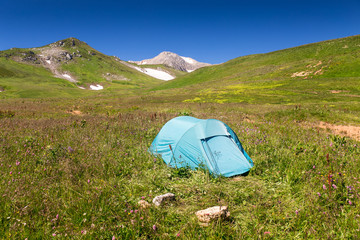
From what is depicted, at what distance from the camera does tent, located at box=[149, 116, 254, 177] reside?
Answer: 587cm

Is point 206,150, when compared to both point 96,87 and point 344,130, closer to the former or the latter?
point 344,130

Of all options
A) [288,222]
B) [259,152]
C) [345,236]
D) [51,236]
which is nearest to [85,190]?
[51,236]

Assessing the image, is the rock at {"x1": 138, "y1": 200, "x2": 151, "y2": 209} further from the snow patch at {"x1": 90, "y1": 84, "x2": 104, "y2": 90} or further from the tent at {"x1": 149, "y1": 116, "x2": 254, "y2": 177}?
the snow patch at {"x1": 90, "y1": 84, "x2": 104, "y2": 90}

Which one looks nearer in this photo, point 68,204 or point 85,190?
point 68,204

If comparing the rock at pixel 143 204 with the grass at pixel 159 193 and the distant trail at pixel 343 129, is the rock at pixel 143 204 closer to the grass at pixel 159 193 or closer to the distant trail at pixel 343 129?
the grass at pixel 159 193

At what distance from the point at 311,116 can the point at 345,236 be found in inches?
696

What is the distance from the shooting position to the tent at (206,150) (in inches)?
231

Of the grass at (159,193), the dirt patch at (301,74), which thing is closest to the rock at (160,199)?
the grass at (159,193)

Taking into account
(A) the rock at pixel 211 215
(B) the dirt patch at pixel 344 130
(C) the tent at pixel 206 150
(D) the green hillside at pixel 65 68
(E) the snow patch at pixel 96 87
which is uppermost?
(D) the green hillside at pixel 65 68

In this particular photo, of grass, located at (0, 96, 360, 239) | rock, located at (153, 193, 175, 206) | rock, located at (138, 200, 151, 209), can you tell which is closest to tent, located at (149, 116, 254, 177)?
grass, located at (0, 96, 360, 239)

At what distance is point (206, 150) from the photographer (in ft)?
20.0

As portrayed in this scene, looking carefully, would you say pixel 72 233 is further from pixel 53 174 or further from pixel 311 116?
pixel 311 116

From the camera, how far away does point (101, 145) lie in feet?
23.8

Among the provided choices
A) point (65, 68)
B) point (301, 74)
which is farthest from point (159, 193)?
point (65, 68)
